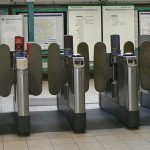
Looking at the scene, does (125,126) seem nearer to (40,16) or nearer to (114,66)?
A: (114,66)

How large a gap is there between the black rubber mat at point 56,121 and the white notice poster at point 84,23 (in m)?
4.53

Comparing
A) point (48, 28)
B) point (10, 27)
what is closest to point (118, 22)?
point (48, 28)

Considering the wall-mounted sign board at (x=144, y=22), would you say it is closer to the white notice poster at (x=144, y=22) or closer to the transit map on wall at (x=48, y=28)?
the white notice poster at (x=144, y=22)

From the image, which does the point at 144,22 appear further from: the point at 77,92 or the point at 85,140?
the point at 85,140

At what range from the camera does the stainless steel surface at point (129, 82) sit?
4.78 m

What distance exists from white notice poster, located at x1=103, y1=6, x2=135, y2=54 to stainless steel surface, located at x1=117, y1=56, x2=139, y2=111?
544cm

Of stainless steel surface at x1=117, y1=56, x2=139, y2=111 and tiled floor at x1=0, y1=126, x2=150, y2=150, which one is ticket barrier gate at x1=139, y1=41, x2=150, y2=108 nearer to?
stainless steel surface at x1=117, y1=56, x2=139, y2=111

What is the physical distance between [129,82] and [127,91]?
0.13 m

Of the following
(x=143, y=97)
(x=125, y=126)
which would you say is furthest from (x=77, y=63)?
(x=143, y=97)

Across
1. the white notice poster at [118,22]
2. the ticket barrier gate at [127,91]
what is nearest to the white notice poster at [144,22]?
the white notice poster at [118,22]

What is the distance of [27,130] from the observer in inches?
184

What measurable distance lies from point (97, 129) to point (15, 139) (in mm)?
1114

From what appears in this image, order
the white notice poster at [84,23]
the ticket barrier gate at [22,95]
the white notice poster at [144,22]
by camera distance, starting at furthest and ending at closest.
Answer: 1. the white notice poster at [144,22]
2. the white notice poster at [84,23]
3. the ticket barrier gate at [22,95]

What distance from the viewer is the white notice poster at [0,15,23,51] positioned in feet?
32.6
